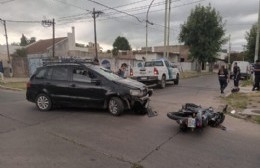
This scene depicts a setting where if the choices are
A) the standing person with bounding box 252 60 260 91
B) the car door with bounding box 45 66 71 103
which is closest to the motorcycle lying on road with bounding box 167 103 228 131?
the car door with bounding box 45 66 71 103

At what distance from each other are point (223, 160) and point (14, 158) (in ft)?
12.9

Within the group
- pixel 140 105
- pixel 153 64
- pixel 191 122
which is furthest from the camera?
pixel 153 64

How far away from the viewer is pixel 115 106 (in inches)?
351

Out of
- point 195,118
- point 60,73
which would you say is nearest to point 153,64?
point 60,73

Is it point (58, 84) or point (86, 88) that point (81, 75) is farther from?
point (58, 84)

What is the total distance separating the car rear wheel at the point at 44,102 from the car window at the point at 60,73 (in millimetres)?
730

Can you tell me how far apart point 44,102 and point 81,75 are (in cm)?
166

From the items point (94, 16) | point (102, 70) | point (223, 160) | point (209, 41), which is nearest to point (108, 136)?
point (223, 160)

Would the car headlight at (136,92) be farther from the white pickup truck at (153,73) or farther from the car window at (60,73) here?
the white pickup truck at (153,73)

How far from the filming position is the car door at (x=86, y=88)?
9156 mm

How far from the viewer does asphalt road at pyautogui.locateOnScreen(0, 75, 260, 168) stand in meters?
5.25

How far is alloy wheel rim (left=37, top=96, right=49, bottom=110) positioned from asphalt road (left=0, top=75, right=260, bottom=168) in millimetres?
645

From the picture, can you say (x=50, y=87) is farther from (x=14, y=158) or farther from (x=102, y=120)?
(x=14, y=158)

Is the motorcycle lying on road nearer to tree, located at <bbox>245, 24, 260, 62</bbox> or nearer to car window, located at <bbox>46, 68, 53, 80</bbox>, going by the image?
car window, located at <bbox>46, 68, 53, 80</bbox>
